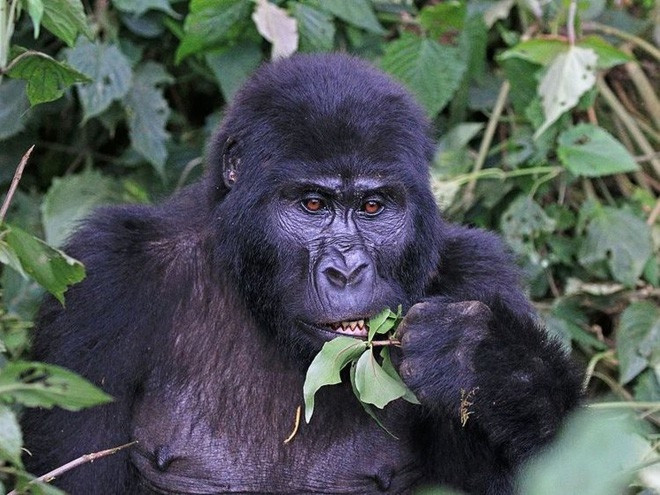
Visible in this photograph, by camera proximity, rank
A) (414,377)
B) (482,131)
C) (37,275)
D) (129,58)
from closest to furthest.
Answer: (37,275) → (414,377) → (129,58) → (482,131)

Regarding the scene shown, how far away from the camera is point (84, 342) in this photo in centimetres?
343

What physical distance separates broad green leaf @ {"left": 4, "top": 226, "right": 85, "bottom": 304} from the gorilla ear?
0.79m

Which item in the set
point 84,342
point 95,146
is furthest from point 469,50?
point 84,342

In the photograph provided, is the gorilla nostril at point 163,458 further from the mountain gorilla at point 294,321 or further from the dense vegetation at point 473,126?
the dense vegetation at point 473,126

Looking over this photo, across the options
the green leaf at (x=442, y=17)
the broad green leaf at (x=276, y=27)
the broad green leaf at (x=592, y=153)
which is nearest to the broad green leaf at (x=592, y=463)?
the broad green leaf at (x=276, y=27)

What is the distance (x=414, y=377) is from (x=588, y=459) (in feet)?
6.77

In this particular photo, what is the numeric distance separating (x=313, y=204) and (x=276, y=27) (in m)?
2.07

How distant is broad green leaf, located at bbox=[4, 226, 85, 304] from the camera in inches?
93.5

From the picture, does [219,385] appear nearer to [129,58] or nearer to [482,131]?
[129,58]

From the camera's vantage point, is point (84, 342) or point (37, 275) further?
point (84, 342)

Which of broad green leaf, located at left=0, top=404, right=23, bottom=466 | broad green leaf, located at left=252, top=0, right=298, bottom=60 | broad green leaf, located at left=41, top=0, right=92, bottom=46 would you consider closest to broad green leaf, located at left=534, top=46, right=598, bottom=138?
broad green leaf, located at left=252, top=0, right=298, bottom=60

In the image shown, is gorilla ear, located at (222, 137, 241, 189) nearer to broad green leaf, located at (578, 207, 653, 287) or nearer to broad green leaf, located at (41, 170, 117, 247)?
broad green leaf, located at (41, 170, 117, 247)

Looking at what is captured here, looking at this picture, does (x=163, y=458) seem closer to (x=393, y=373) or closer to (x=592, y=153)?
(x=393, y=373)

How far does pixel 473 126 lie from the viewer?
18.2 feet
